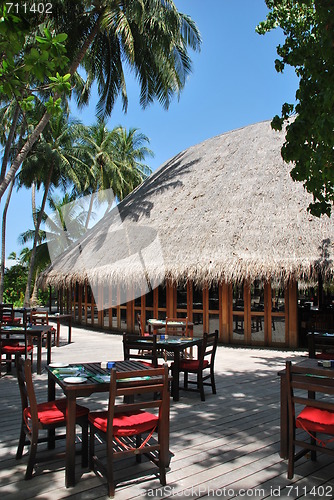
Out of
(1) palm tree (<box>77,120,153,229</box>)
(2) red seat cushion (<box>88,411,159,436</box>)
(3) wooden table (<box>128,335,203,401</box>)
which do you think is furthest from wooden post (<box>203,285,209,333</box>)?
(1) palm tree (<box>77,120,153,229</box>)

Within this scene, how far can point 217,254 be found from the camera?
33.7 ft

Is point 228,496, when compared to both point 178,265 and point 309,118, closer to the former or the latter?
point 309,118

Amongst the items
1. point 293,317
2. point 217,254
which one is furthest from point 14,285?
point 293,317

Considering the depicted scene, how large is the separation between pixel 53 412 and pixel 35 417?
0.29 meters

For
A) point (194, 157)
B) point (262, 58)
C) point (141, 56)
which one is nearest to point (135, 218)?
point (194, 157)

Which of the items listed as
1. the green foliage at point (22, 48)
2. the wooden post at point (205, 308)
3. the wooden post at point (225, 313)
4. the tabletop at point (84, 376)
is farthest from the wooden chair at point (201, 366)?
the wooden post at point (205, 308)

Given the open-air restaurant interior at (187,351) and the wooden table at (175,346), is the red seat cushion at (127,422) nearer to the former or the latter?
the open-air restaurant interior at (187,351)

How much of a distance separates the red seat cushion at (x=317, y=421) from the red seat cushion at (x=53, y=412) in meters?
1.69

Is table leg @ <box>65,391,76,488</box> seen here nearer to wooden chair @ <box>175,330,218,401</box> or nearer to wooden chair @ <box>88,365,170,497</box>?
wooden chair @ <box>88,365,170,497</box>

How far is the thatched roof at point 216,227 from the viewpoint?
9.76m

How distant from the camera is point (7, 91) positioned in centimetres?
289

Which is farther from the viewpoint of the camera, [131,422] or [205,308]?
[205,308]

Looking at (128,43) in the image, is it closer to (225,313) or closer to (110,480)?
(225,313)

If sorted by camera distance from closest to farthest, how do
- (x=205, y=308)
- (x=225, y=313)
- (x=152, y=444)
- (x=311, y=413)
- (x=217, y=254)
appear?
(x=311, y=413), (x=152, y=444), (x=217, y=254), (x=225, y=313), (x=205, y=308)
